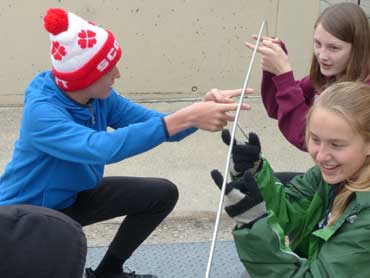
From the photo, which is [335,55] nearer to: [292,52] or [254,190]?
[254,190]

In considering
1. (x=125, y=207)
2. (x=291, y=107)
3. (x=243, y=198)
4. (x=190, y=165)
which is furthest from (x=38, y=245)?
(x=190, y=165)

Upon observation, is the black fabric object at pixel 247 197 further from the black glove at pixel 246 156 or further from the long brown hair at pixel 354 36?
the long brown hair at pixel 354 36

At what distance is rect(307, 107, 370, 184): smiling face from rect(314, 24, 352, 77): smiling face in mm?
776

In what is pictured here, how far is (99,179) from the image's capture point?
9.38 ft

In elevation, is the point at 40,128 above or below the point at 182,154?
above

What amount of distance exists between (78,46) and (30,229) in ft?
3.52

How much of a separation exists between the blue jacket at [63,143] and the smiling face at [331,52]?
0.65 meters

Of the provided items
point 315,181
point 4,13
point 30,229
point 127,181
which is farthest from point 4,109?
point 30,229

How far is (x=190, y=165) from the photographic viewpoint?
4453mm

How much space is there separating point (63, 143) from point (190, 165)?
2039 mm

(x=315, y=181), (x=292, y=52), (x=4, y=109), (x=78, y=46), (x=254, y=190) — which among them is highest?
(x=78, y=46)

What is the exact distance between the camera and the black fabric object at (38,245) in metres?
1.63

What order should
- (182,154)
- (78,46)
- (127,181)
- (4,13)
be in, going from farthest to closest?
(4,13) → (182,154) → (127,181) → (78,46)

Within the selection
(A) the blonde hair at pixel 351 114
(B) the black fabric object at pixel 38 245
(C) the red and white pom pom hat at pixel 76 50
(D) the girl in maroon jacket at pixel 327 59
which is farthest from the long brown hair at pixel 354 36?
(B) the black fabric object at pixel 38 245
